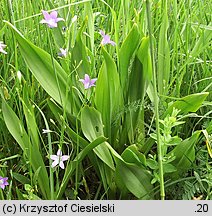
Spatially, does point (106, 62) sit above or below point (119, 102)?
above

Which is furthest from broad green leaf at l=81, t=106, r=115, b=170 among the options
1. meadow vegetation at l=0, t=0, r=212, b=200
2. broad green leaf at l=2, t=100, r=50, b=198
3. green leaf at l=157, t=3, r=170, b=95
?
green leaf at l=157, t=3, r=170, b=95

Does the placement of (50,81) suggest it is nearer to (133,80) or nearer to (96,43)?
(133,80)

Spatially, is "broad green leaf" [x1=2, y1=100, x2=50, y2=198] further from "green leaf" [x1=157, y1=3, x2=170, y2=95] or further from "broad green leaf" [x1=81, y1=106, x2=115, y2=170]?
"green leaf" [x1=157, y1=3, x2=170, y2=95]

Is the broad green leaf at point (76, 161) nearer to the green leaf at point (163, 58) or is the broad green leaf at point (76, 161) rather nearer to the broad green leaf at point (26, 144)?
the broad green leaf at point (26, 144)

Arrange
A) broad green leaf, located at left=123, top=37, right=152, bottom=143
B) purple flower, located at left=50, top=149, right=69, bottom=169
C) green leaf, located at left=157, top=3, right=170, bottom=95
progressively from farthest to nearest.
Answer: green leaf, located at left=157, top=3, right=170, bottom=95, broad green leaf, located at left=123, top=37, right=152, bottom=143, purple flower, located at left=50, top=149, right=69, bottom=169

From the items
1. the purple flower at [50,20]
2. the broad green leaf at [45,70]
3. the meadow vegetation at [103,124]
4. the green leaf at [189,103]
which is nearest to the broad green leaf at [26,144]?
the meadow vegetation at [103,124]

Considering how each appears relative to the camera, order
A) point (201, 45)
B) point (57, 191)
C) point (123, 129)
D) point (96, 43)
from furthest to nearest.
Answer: point (96, 43)
point (201, 45)
point (123, 129)
point (57, 191)

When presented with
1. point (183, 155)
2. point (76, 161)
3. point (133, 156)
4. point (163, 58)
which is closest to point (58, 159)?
point (76, 161)

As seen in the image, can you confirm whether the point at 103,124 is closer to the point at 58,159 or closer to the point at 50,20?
the point at 58,159

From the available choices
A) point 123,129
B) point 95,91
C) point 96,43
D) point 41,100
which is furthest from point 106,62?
point 96,43
